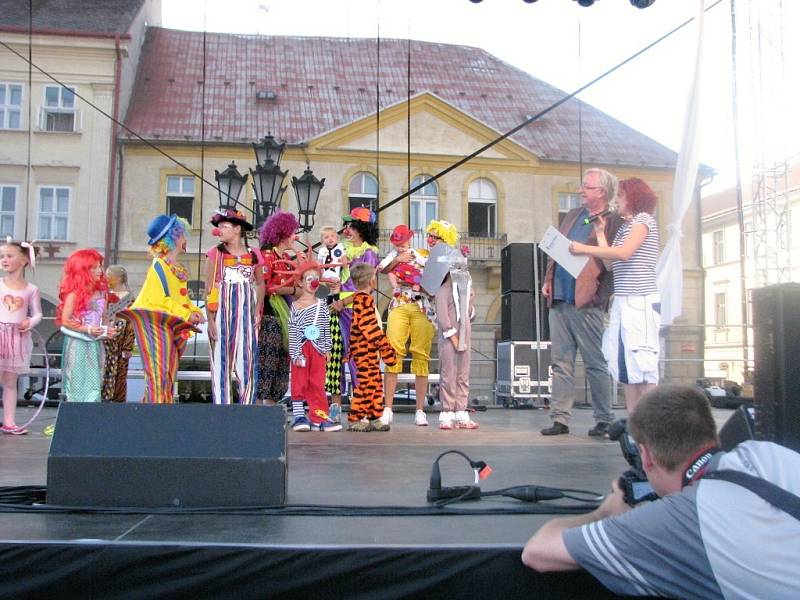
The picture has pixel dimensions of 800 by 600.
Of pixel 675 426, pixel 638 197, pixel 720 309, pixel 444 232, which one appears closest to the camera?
pixel 675 426

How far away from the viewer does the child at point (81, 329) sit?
584 centimetres

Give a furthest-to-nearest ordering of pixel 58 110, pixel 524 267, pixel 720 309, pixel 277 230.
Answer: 1. pixel 720 309
2. pixel 58 110
3. pixel 524 267
4. pixel 277 230

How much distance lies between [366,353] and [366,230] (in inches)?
43.7

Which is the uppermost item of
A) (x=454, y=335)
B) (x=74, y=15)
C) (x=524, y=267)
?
(x=74, y=15)

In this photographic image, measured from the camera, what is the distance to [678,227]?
4.42m

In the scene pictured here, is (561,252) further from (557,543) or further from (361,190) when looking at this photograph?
(361,190)

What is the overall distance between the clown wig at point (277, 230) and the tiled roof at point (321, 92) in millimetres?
16203

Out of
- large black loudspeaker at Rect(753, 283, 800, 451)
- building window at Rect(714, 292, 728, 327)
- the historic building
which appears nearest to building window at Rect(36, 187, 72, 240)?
the historic building

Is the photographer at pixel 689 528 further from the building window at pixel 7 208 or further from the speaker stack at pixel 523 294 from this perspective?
the building window at pixel 7 208

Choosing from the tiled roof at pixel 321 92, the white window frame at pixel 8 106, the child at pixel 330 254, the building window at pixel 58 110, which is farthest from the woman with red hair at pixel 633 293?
the white window frame at pixel 8 106

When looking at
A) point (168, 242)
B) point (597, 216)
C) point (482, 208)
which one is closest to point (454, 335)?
point (597, 216)

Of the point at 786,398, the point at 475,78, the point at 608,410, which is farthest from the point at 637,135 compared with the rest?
the point at 786,398

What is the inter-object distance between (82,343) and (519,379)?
24.3 ft

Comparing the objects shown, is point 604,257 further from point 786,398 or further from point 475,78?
point 475,78
